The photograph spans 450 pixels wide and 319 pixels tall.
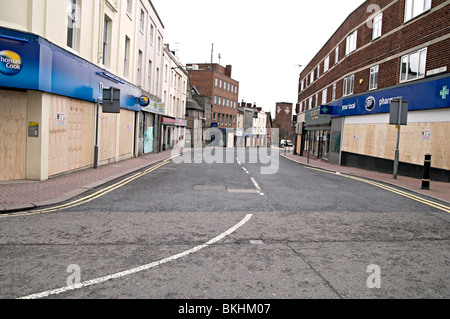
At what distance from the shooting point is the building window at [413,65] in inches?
646

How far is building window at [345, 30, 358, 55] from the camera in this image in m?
25.3

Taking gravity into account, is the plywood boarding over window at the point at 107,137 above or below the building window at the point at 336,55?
below

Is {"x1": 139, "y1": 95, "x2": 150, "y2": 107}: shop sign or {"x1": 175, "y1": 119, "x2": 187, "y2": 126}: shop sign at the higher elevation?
{"x1": 139, "y1": 95, "x2": 150, "y2": 107}: shop sign

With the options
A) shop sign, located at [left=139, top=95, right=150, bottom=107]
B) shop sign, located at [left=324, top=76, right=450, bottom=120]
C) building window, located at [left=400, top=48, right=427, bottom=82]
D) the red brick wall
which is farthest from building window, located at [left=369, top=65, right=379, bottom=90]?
shop sign, located at [left=139, top=95, right=150, bottom=107]

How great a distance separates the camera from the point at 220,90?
233 feet

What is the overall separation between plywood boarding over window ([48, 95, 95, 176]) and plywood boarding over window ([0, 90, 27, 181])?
2.88 ft

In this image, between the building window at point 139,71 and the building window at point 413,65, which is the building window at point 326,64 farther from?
the building window at point 139,71

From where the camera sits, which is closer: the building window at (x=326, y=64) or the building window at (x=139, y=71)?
the building window at (x=139, y=71)

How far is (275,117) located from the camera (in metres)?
108

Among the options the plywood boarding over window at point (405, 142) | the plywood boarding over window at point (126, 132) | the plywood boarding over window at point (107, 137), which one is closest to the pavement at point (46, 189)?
Result: the plywood boarding over window at point (107, 137)

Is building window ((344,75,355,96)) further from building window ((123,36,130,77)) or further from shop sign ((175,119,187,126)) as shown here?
shop sign ((175,119,187,126))

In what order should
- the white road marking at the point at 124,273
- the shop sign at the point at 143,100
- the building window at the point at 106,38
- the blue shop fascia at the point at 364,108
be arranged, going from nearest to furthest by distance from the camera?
the white road marking at the point at 124,273, the blue shop fascia at the point at 364,108, the building window at the point at 106,38, the shop sign at the point at 143,100

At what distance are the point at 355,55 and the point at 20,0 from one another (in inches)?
838

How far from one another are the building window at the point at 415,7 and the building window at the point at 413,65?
1943 millimetres
